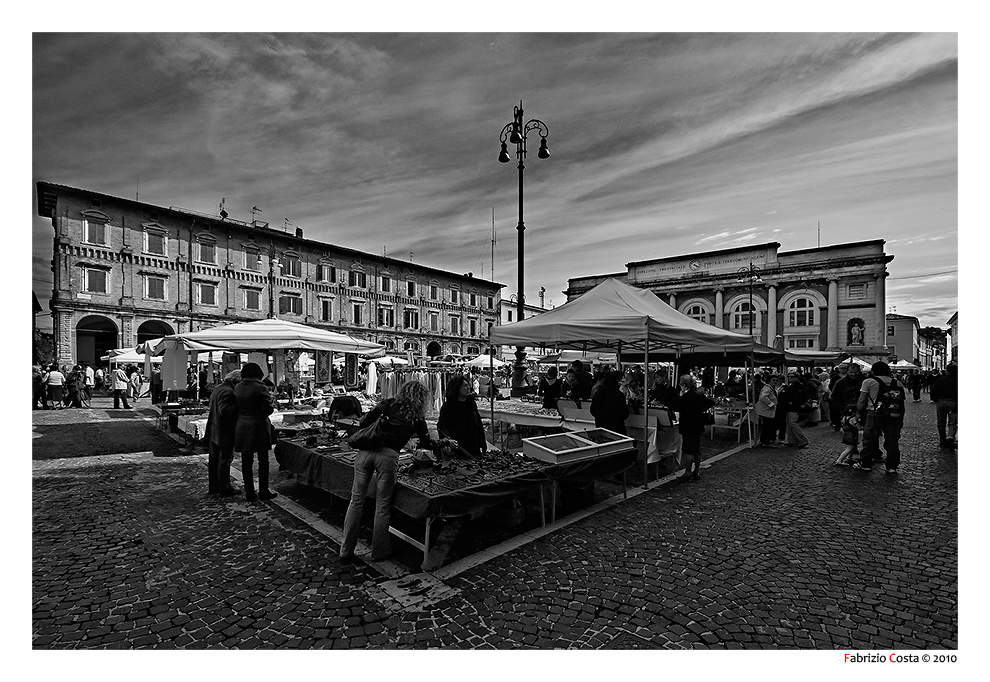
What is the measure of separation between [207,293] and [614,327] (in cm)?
3610

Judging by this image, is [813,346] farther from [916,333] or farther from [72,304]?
[72,304]

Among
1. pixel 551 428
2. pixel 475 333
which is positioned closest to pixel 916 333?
pixel 475 333

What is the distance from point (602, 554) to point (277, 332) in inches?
301

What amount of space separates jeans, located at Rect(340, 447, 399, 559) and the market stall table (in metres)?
0.11

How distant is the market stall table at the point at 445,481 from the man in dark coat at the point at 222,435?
2.77ft

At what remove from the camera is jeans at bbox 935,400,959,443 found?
9711 millimetres

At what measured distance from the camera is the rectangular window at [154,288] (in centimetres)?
3218

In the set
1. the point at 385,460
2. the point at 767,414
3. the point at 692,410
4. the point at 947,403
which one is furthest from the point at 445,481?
the point at 947,403

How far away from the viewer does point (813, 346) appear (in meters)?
49.5

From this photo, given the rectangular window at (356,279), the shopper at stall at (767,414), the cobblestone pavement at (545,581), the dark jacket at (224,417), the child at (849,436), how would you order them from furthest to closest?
the rectangular window at (356,279)
the shopper at stall at (767,414)
the child at (849,436)
the dark jacket at (224,417)
the cobblestone pavement at (545,581)

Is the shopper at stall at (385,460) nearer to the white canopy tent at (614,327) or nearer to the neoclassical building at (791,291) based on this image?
the white canopy tent at (614,327)

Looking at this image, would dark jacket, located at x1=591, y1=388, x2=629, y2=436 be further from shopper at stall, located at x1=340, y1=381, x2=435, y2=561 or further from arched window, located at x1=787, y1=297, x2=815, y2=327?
arched window, located at x1=787, y1=297, x2=815, y2=327

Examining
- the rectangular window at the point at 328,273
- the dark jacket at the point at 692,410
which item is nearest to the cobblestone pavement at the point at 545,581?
the dark jacket at the point at 692,410

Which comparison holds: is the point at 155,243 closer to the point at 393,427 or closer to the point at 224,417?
the point at 224,417
